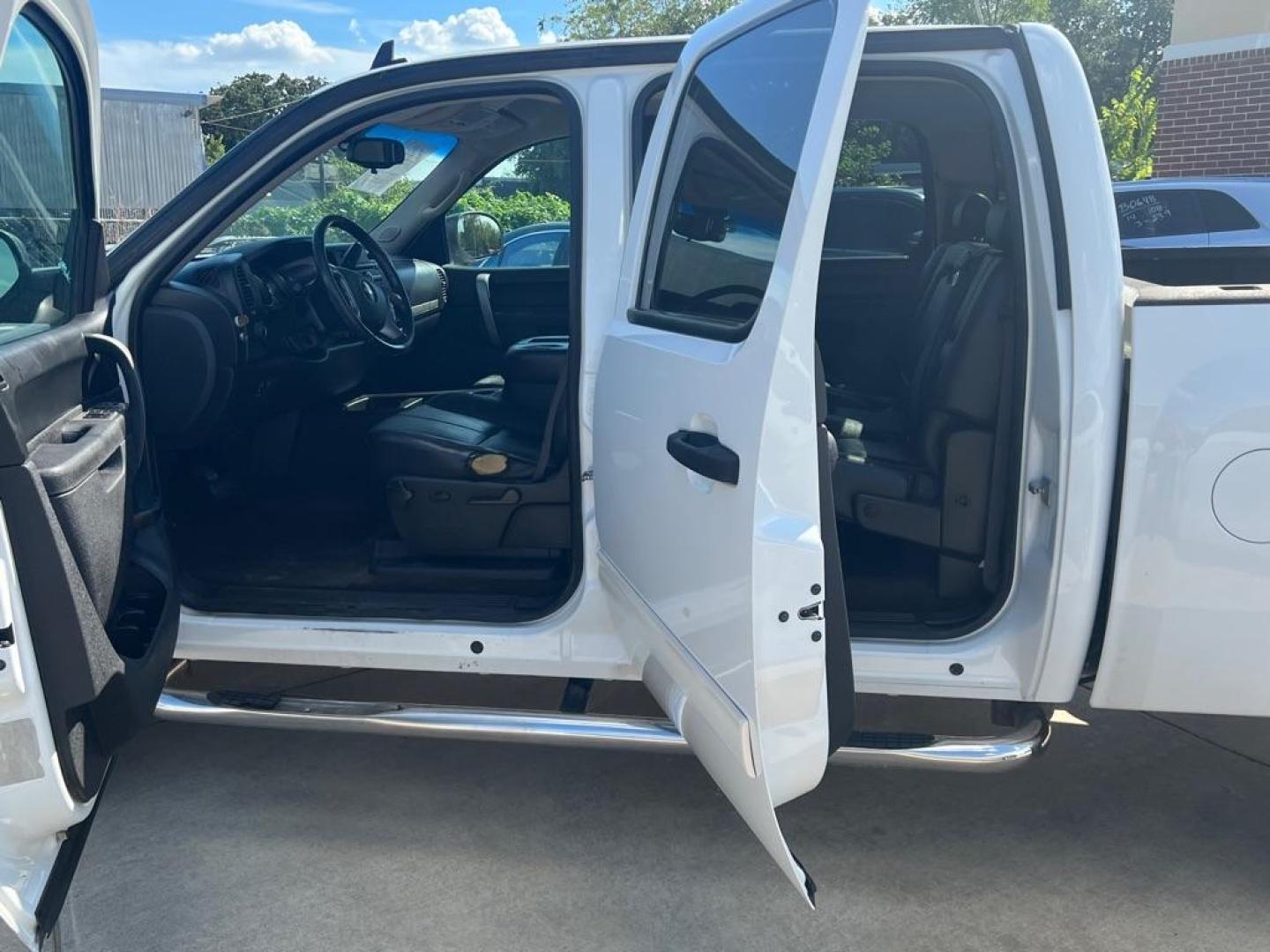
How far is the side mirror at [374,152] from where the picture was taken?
326 cm

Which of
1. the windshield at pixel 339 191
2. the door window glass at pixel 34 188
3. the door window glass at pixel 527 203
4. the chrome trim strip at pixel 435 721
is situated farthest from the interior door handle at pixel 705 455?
the door window glass at pixel 527 203

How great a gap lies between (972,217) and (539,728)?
188 cm

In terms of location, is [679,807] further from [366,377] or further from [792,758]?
[366,377]

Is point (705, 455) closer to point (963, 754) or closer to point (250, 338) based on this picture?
point (963, 754)

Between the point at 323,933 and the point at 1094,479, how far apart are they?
6.27 ft

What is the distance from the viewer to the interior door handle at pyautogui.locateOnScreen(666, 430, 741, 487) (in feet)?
6.10

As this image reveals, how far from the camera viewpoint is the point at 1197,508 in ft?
6.92

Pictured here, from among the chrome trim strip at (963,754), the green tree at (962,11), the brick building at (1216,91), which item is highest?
the green tree at (962,11)

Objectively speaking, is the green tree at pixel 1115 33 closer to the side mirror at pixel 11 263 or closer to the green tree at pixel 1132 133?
the green tree at pixel 1132 133

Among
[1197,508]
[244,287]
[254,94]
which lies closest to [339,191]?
[244,287]

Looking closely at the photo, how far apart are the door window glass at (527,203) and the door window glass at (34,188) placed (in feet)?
5.26

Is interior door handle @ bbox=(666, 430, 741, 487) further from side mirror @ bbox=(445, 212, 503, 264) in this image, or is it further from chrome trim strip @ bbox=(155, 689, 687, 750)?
side mirror @ bbox=(445, 212, 503, 264)

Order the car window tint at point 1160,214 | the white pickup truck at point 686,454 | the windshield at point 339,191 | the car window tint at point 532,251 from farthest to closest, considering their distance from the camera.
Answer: the car window tint at point 1160,214, the car window tint at point 532,251, the windshield at point 339,191, the white pickup truck at point 686,454

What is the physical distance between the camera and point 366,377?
4.27m
